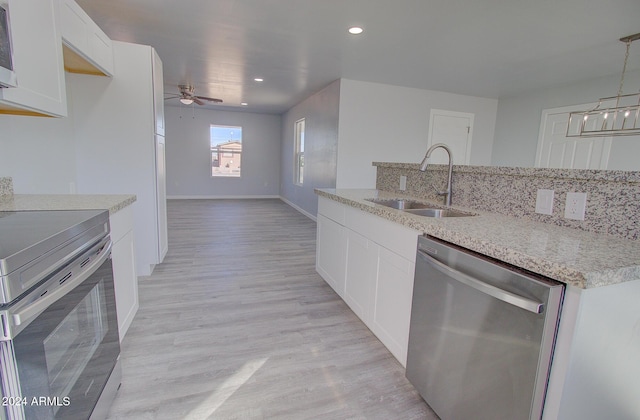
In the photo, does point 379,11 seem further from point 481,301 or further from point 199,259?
point 199,259

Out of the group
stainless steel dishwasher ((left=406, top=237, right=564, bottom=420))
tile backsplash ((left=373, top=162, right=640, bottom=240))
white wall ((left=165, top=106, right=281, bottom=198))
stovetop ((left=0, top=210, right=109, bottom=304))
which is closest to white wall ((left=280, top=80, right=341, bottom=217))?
white wall ((left=165, top=106, right=281, bottom=198))

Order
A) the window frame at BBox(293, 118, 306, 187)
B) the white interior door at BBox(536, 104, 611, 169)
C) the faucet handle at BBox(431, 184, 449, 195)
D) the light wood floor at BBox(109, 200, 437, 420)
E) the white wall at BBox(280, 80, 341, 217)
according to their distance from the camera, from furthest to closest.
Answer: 1. the window frame at BBox(293, 118, 306, 187)
2. the white wall at BBox(280, 80, 341, 217)
3. the white interior door at BBox(536, 104, 611, 169)
4. the faucet handle at BBox(431, 184, 449, 195)
5. the light wood floor at BBox(109, 200, 437, 420)

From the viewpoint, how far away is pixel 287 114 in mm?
8375

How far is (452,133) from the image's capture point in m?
5.76

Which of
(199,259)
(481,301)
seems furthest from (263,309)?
(481,301)

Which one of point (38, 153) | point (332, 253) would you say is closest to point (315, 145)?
point (332, 253)

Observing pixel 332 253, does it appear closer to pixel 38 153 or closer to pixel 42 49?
pixel 42 49

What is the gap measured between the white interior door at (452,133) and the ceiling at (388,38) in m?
0.67

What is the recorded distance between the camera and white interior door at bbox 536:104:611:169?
423 cm

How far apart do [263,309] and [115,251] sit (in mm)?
1180

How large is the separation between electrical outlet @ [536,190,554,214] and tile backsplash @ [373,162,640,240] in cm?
2

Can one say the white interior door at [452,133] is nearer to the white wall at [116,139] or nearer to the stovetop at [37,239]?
the white wall at [116,139]

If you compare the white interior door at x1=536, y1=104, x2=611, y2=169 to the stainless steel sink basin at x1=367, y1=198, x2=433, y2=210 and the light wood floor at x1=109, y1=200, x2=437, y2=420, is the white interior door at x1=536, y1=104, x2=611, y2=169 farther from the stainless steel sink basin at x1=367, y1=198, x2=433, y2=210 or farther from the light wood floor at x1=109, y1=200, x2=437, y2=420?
the light wood floor at x1=109, y1=200, x2=437, y2=420

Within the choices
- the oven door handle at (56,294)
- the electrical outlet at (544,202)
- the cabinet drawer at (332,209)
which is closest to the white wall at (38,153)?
the oven door handle at (56,294)
